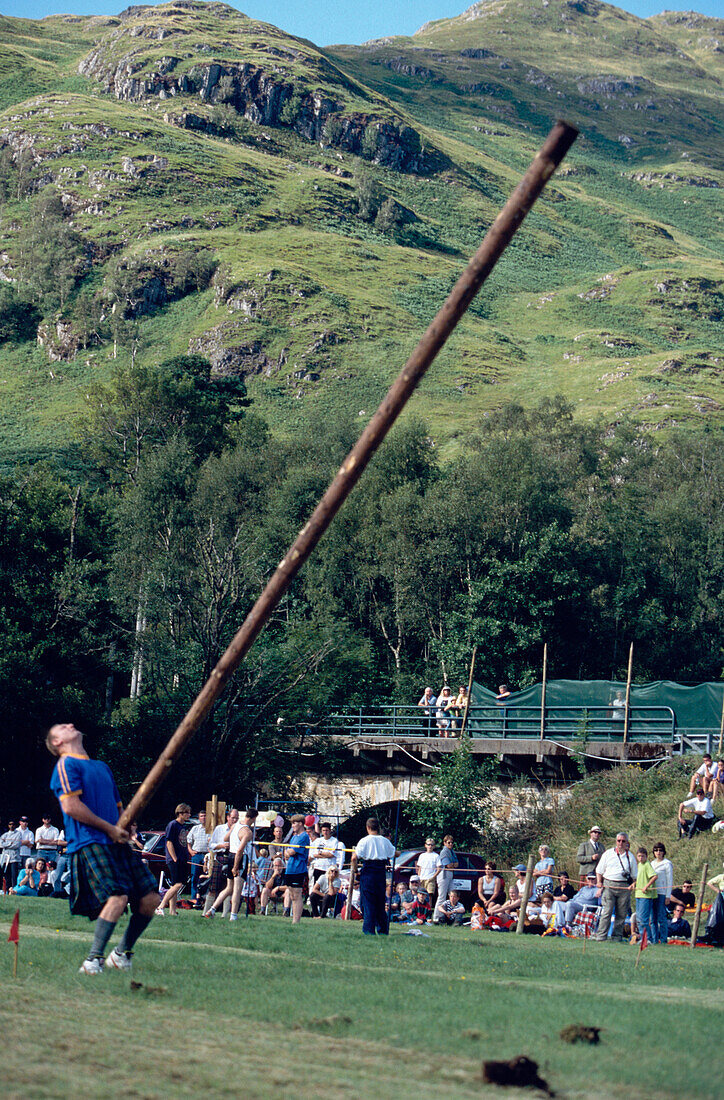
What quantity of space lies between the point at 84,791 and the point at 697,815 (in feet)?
60.9

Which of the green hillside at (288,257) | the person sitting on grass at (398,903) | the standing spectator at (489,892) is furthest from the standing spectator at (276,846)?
the green hillside at (288,257)

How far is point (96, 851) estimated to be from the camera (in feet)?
23.8

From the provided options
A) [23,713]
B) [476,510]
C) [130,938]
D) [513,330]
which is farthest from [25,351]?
[130,938]

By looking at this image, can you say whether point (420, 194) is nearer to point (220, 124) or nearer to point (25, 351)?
point (220, 124)

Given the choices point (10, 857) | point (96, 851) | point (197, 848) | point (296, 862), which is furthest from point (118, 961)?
point (10, 857)

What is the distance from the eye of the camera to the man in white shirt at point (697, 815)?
74.1ft

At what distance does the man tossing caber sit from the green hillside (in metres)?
65.5

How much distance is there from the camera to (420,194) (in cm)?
17612

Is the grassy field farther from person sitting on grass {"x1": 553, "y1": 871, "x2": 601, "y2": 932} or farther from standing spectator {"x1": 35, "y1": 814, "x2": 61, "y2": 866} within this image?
standing spectator {"x1": 35, "y1": 814, "x2": 61, "y2": 866}

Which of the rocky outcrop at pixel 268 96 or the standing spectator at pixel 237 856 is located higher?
the rocky outcrop at pixel 268 96

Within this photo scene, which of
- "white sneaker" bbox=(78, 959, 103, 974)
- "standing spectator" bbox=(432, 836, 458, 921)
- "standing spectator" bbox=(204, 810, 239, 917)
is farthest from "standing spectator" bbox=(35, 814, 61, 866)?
"white sneaker" bbox=(78, 959, 103, 974)

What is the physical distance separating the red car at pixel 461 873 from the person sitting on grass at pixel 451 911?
1.83 meters

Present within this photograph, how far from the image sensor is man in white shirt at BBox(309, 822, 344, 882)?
785 inches

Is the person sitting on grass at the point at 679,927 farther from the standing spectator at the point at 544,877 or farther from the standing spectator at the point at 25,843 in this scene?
the standing spectator at the point at 25,843
